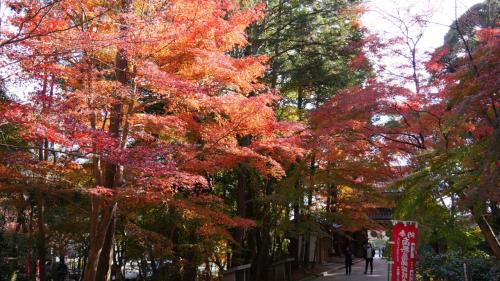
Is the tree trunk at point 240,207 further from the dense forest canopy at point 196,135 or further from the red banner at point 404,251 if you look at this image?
the red banner at point 404,251

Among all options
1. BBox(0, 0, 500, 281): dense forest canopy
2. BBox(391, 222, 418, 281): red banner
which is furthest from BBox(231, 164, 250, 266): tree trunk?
BBox(391, 222, 418, 281): red banner

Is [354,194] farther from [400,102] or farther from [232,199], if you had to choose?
[400,102]

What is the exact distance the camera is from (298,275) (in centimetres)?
2195

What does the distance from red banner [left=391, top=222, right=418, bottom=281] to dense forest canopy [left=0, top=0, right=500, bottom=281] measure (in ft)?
1.13

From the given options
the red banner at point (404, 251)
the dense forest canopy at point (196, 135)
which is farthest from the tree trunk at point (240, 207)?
the red banner at point (404, 251)

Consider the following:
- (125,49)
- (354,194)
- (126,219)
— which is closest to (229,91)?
(125,49)

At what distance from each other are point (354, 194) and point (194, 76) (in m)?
12.7

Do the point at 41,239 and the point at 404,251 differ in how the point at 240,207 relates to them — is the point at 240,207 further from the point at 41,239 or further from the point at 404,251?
the point at 404,251

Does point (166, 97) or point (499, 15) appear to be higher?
point (499, 15)

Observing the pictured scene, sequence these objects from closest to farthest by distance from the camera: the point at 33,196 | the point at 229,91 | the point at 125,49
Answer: the point at 125,49 → the point at 229,91 → the point at 33,196

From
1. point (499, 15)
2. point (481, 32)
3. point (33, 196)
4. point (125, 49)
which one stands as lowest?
point (33, 196)

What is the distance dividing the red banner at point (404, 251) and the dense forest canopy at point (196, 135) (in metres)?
0.35

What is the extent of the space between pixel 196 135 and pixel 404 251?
225 inches

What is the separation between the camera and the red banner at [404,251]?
9.53 meters
